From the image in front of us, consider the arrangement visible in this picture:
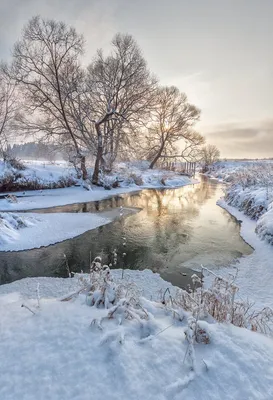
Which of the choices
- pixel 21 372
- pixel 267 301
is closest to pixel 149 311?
pixel 21 372

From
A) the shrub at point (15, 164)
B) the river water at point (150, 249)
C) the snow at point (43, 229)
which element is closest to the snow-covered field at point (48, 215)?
the snow at point (43, 229)

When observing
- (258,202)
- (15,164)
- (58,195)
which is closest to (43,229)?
(58,195)

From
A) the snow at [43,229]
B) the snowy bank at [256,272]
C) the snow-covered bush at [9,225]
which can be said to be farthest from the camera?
the snow-covered bush at [9,225]

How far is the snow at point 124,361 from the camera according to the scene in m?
1.84

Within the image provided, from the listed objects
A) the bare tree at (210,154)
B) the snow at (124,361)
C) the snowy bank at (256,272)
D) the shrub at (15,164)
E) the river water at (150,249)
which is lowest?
the river water at (150,249)

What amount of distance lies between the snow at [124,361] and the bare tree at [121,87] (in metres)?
17.6

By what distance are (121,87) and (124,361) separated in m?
21.5

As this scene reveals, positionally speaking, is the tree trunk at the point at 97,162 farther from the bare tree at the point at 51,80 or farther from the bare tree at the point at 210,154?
the bare tree at the point at 210,154

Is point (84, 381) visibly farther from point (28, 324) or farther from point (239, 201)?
point (239, 201)

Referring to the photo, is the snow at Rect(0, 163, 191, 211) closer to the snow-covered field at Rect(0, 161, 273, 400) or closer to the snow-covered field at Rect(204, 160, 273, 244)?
the snow-covered field at Rect(204, 160, 273, 244)

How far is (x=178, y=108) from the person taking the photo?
34.3 m

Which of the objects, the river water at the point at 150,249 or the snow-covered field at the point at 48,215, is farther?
the snow-covered field at the point at 48,215

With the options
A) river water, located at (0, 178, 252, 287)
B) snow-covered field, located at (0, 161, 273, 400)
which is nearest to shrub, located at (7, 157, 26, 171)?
river water, located at (0, 178, 252, 287)

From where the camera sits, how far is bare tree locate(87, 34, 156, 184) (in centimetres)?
1967
